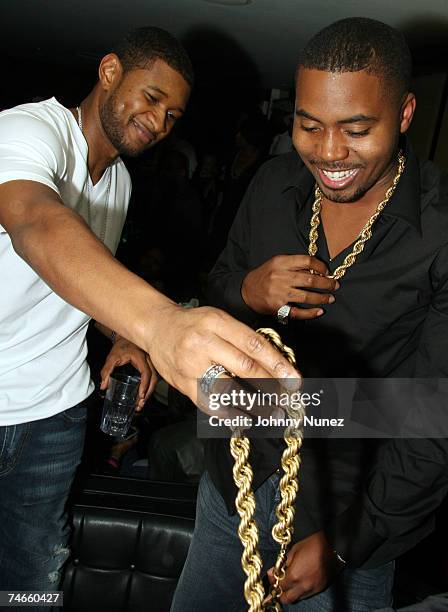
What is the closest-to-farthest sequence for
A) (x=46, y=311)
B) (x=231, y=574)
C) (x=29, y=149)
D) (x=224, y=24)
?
(x=29, y=149)
(x=231, y=574)
(x=46, y=311)
(x=224, y=24)

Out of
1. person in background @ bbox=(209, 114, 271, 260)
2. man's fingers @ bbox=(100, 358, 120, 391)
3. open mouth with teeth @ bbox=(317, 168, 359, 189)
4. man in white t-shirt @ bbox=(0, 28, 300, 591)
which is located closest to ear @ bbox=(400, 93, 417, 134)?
open mouth with teeth @ bbox=(317, 168, 359, 189)

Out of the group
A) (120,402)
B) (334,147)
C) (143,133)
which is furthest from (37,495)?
(334,147)

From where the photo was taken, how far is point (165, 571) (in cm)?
190

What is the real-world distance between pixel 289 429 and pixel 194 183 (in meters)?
5.75

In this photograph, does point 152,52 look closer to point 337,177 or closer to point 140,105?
point 140,105

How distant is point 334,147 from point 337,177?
6cm

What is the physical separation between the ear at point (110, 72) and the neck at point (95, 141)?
62 mm

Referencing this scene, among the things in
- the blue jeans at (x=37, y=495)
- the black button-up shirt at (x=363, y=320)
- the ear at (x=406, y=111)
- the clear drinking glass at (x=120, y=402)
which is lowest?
the blue jeans at (x=37, y=495)

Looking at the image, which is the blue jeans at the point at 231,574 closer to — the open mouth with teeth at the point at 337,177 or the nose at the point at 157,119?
the open mouth with teeth at the point at 337,177

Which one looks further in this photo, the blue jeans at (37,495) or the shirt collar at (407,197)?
the blue jeans at (37,495)

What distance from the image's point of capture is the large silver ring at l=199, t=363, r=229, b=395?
54 cm

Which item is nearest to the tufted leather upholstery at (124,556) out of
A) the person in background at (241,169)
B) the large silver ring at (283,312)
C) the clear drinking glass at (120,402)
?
the clear drinking glass at (120,402)

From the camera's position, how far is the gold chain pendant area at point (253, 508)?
508mm

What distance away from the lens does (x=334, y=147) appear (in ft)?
3.54
